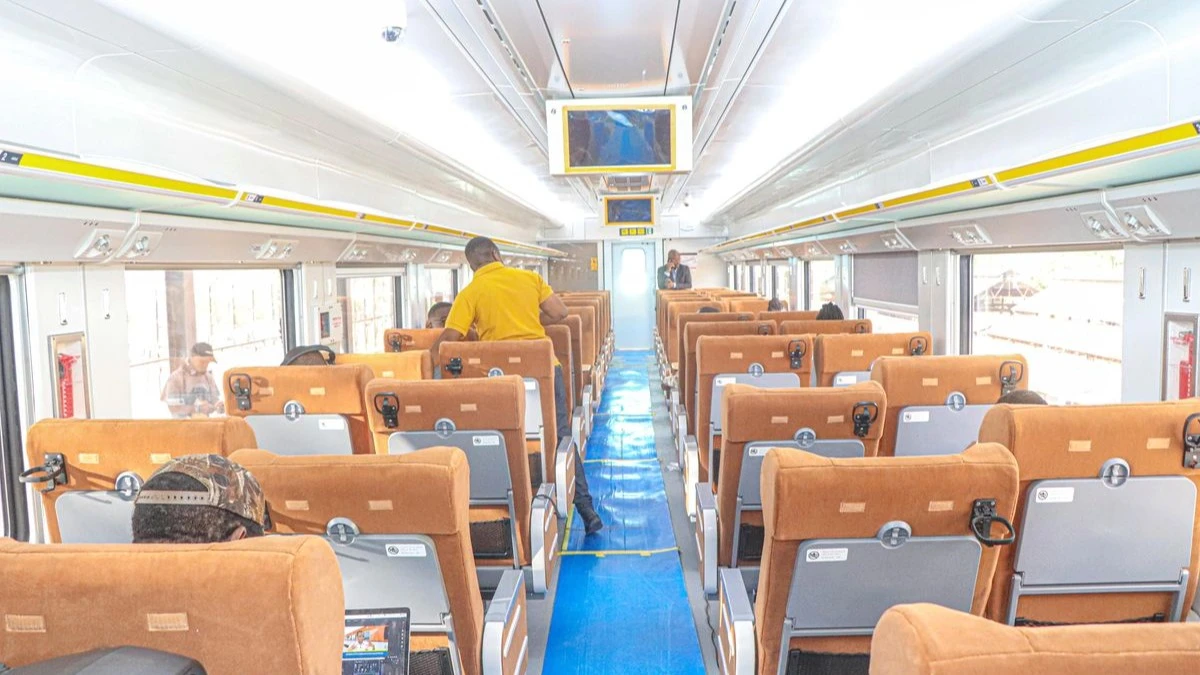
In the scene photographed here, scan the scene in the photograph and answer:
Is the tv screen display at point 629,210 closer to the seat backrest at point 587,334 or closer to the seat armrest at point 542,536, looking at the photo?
the seat backrest at point 587,334

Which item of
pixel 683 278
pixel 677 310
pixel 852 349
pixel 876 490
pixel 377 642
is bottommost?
pixel 377 642

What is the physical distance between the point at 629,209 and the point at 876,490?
993 centimetres

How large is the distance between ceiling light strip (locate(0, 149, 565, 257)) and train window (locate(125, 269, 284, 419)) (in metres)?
1.10

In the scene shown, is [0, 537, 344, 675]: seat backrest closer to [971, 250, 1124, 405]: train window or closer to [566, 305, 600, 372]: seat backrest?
[971, 250, 1124, 405]: train window

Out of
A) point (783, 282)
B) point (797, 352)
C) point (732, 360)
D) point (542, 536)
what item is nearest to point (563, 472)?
point (542, 536)

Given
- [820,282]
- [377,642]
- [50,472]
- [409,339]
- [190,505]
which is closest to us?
[190,505]

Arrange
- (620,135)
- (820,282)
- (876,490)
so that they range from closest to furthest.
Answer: (876,490) → (620,135) → (820,282)

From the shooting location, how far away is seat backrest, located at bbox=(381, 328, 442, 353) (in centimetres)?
722

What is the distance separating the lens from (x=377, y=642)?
192 cm

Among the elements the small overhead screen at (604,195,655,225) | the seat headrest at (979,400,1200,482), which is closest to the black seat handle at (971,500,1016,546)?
the seat headrest at (979,400,1200,482)

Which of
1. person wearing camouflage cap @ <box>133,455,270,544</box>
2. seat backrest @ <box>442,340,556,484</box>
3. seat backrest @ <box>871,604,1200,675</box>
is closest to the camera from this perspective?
seat backrest @ <box>871,604,1200,675</box>

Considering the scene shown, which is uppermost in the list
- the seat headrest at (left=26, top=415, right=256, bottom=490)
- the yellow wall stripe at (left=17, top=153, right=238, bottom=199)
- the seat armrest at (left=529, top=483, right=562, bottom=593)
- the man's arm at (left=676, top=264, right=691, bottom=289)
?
the yellow wall stripe at (left=17, top=153, right=238, bottom=199)

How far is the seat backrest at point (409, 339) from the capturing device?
7.22 meters

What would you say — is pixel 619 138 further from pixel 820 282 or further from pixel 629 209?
pixel 820 282
